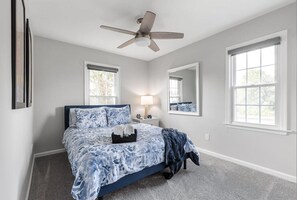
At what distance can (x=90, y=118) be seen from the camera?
3219mm

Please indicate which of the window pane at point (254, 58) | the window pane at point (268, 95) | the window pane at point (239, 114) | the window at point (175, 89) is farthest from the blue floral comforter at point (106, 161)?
the window pane at point (254, 58)

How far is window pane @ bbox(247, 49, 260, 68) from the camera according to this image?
8.57 feet

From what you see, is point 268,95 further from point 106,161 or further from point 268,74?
point 106,161

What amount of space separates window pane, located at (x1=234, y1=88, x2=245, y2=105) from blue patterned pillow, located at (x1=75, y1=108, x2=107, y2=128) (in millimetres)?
2800

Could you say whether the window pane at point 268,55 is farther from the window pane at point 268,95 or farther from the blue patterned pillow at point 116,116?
the blue patterned pillow at point 116,116

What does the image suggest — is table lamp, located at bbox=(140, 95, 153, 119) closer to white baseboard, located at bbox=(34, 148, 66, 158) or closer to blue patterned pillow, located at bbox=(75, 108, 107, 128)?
blue patterned pillow, located at bbox=(75, 108, 107, 128)

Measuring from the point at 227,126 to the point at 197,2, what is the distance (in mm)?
2264

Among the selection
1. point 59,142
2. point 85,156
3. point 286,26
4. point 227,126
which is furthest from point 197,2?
point 59,142

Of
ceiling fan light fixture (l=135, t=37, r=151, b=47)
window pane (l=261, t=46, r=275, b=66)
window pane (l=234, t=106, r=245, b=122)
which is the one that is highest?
ceiling fan light fixture (l=135, t=37, r=151, b=47)

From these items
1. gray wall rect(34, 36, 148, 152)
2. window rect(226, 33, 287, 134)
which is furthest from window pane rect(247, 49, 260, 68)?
gray wall rect(34, 36, 148, 152)

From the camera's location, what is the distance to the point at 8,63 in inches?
37.8

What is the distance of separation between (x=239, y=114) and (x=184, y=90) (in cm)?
143

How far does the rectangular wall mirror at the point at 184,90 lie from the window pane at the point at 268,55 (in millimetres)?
1259

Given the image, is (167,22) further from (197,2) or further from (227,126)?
(227,126)
